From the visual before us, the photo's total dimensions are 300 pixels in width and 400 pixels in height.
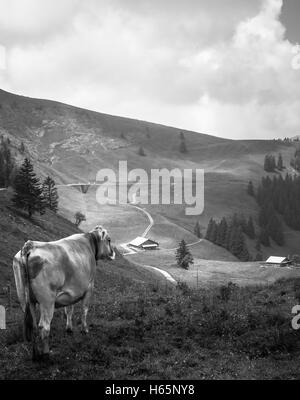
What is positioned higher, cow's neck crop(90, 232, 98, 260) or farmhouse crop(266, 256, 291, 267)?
cow's neck crop(90, 232, 98, 260)

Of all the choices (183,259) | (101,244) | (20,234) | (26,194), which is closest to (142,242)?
(183,259)

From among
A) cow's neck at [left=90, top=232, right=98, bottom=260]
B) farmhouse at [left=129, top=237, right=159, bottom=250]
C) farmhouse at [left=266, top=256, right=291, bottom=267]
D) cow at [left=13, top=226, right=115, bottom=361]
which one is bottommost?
farmhouse at [left=266, top=256, right=291, bottom=267]

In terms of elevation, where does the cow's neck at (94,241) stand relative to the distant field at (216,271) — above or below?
above

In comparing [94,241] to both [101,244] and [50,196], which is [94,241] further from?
[50,196]

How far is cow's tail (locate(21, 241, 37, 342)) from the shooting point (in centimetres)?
1215

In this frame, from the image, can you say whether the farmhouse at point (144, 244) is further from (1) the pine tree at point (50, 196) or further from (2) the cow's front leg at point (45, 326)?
(2) the cow's front leg at point (45, 326)

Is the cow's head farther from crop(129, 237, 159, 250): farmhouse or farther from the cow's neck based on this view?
crop(129, 237, 159, 250): farmhouse

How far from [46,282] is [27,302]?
785 millimetres

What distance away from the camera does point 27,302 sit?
1214 cm

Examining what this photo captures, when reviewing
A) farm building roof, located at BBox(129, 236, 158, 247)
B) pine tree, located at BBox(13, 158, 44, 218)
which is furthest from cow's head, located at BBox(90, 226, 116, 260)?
farm building roof, located at BBox(129, 236, 158, 247)

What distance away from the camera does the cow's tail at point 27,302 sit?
12.1 m

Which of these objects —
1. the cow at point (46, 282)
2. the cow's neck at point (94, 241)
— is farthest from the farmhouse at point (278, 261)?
the cow at point (46, 282)
